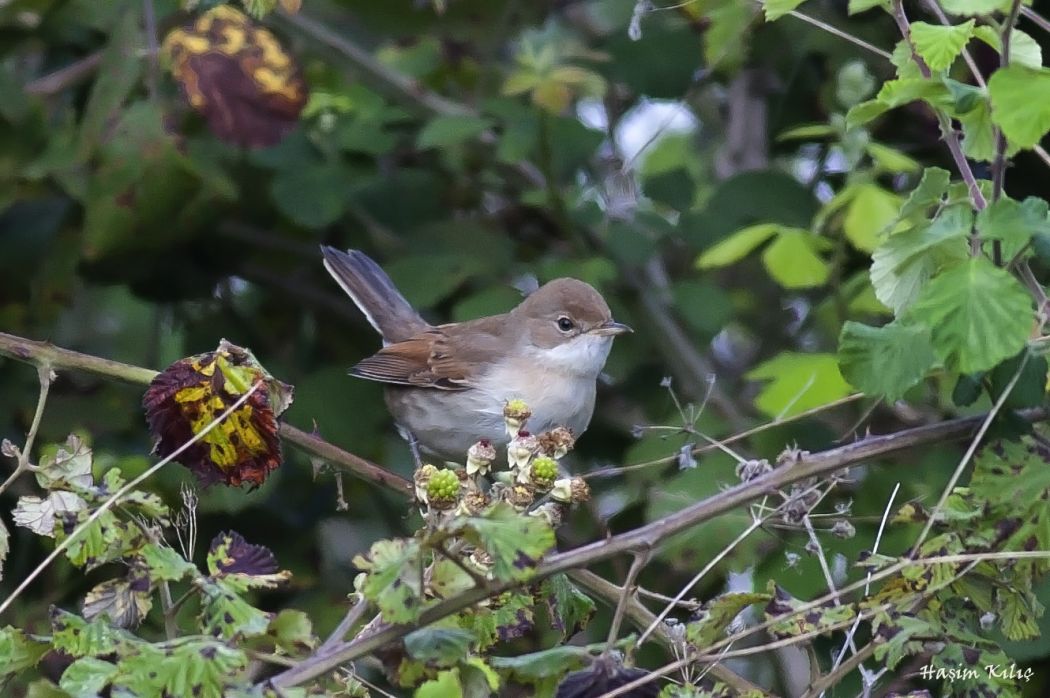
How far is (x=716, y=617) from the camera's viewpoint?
1899 millimetres

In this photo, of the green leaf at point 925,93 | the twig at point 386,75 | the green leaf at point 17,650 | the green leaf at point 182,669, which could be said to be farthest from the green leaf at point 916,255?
the twig at point 386,75

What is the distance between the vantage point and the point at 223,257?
451cm

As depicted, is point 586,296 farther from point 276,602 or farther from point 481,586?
point 481,586

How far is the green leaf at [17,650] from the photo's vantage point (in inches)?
73.6

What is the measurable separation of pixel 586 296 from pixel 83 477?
262 cm

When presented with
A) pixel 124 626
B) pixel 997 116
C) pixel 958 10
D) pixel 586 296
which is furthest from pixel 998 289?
pixel 586 296

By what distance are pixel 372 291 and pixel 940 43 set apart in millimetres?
2913

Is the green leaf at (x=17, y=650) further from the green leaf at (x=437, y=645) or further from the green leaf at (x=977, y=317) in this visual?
the green leaf at (x=977, y=317)

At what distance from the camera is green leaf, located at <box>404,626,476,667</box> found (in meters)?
1.71

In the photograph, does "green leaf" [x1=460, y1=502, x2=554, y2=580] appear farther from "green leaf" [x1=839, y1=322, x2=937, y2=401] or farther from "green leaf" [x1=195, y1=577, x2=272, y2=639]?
"green leaf" [x1=839, y1=322, x2=937, y2=401]

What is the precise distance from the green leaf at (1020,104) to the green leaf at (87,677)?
1.39m

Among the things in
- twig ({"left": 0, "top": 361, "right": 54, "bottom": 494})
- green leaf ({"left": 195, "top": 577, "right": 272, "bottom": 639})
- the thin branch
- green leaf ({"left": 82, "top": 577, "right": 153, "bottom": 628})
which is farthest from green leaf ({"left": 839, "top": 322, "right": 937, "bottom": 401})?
twig ({"left": 0, "top": 361, "right": 54, "bottom": 494})

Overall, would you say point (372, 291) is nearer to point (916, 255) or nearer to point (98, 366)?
point (98, 366)

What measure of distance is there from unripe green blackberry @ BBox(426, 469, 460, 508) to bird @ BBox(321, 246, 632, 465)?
2303 mm
